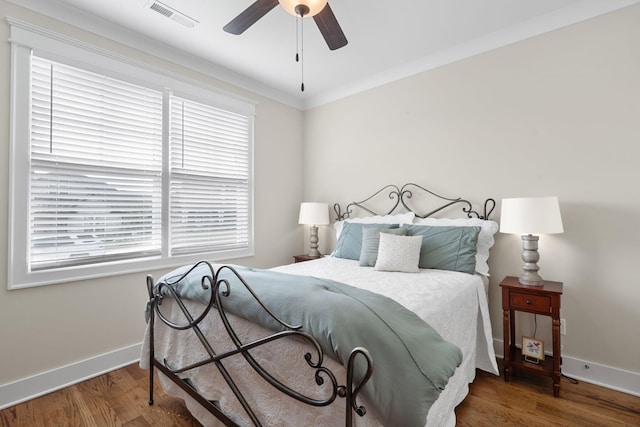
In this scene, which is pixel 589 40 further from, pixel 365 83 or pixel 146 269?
pixel 146 269

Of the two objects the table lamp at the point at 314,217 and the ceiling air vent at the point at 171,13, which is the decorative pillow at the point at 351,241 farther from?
the ceiling air vent at the point at 171,13

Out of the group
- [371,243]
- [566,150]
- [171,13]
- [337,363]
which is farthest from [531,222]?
[171,13]

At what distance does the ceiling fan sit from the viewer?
176 centimetres

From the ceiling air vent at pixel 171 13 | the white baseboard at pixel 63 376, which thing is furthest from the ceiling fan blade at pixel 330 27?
the white baseboard at pixel 63 376

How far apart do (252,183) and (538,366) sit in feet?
10.4

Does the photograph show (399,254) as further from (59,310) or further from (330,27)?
(59,310)

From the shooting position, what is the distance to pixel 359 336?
3.50 ft

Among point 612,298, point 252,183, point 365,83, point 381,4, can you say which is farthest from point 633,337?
point 252,183

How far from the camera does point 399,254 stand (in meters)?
2.45

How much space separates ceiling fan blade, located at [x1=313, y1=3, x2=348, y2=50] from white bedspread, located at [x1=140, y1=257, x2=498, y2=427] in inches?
65.0

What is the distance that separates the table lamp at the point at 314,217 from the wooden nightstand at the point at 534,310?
6.63ft

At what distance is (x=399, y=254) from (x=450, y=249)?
0.44 meters

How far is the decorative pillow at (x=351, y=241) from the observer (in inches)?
119

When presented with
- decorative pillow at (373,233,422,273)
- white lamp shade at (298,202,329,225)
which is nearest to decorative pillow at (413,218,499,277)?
decorative pillow at (373,233,422,273)
